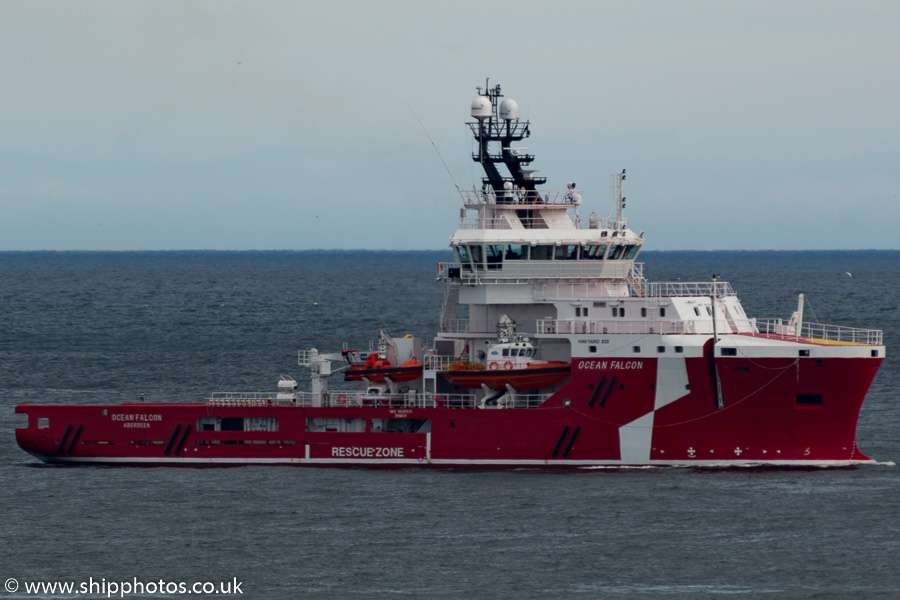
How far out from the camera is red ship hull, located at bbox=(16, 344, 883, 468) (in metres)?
35.8

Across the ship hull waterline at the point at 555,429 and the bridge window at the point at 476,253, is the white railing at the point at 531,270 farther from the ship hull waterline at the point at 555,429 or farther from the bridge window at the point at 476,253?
the ship hull waterline at the point at 555,429

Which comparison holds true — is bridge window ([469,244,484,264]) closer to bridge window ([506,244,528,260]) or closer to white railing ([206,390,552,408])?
bridge window ([506,244,528,260])

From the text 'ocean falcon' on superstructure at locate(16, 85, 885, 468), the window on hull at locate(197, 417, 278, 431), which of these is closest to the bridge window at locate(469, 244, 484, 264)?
the text 'ocean falcon' on superstructure at locate(16, 85, 885, 468)

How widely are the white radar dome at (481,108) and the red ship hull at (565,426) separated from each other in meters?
7.78

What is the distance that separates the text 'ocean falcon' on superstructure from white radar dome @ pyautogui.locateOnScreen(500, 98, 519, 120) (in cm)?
4

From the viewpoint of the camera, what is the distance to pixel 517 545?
30.1m

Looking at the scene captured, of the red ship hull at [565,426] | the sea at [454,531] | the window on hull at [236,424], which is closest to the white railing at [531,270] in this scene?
the red ship hull at [565,426]

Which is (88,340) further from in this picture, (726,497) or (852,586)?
(852,586)

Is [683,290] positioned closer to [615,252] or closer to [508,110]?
[615,252]

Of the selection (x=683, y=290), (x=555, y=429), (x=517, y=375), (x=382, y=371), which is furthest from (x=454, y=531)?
(x=683, y=290)

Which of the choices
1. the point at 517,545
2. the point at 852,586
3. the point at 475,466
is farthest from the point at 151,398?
the point at 852,586

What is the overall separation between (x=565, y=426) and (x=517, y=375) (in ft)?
6.10

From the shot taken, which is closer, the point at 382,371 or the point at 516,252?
the point at 516,252

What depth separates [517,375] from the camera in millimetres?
36938
